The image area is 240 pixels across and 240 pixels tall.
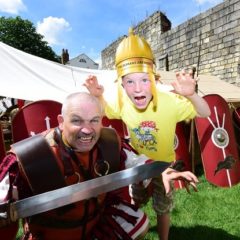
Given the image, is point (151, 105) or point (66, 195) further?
point (151, 105)

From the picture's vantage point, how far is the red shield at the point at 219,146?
13.4ft

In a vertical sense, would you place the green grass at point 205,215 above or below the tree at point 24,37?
below

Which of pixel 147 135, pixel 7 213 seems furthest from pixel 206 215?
pixel 7 213

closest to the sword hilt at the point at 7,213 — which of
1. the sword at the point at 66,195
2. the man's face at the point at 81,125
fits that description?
the sword at the point at 66,195

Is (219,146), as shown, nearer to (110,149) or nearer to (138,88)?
(138,88)

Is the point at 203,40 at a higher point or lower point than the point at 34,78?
higher

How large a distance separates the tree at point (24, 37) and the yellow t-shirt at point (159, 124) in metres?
29.4

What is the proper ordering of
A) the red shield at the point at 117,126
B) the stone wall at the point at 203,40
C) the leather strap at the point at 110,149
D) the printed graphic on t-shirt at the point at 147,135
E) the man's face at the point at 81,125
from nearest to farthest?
the man's face at the point at 81,125 < the leather strap at the point at 110,149 < the printed graphic on t-shirt at the point at 147,135 < the red shield at the point at 117,126 < the stone wall at the point at 203,40

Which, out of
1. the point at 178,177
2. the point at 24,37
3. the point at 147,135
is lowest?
the point at 178,177

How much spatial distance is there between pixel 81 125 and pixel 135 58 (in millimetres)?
842

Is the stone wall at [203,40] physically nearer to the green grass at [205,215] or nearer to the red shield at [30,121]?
the green grass at [205,215]

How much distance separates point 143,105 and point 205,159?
2068 millimetres

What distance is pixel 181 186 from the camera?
4.11m

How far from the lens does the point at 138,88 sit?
2.38m
